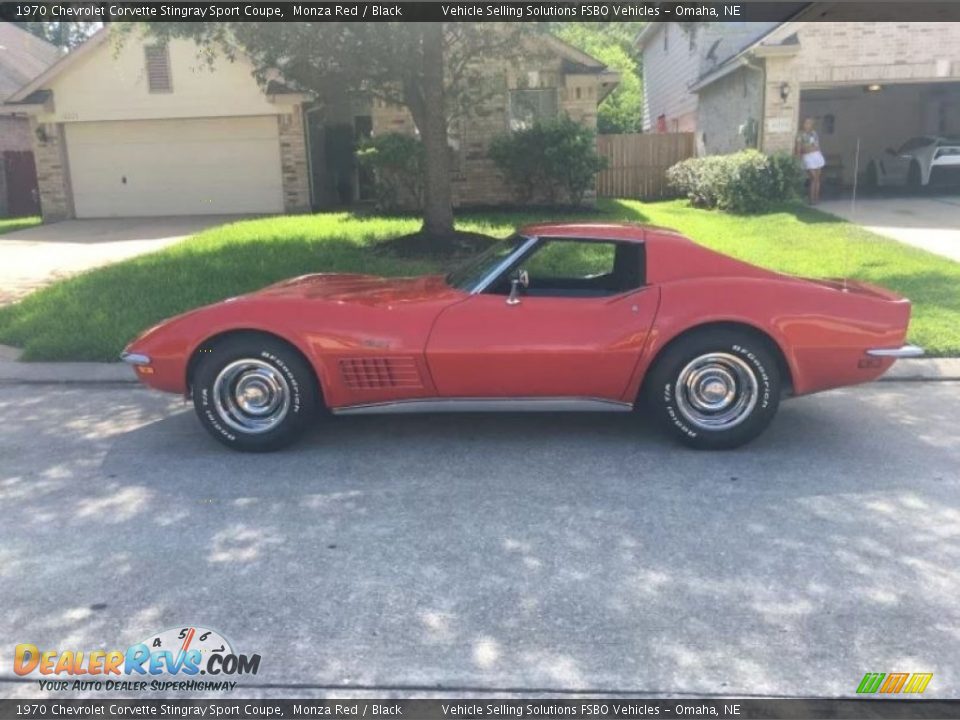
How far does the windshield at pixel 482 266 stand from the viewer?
521 centimetres

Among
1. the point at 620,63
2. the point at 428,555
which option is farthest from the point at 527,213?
the point at 620,63

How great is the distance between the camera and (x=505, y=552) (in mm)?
3824

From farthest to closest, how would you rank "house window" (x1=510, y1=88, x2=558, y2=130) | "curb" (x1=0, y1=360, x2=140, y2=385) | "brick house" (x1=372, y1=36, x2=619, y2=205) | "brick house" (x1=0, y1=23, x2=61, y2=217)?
"brick house" (x1=0, y1=23, x2=61, y2=217), "house window" (x1=510, y1=88, x2=558, y2=130), "brick house" (x1=372, y1=36, x2=619, y2=205), "curb" (x1=0, y1=360, x2=140, y2=385)

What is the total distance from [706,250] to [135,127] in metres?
19.0

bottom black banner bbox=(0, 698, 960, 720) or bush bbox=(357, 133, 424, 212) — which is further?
bush bbox=(357, 133, 424, 212)

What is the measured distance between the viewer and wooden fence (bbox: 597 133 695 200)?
75.4 ft

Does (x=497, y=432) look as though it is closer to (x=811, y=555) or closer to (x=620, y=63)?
(x=811, y=555)

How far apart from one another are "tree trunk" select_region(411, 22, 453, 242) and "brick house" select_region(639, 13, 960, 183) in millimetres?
7215

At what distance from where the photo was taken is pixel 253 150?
67.7ft

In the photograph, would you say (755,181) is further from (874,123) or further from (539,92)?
(874,123)

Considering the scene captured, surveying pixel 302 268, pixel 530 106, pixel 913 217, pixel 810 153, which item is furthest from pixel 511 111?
pixel 302 268

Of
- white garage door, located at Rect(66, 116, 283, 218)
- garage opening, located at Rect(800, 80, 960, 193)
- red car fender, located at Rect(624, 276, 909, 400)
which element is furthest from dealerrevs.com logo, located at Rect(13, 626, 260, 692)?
garage opening, located at Rect(800, 80, 960, 193)

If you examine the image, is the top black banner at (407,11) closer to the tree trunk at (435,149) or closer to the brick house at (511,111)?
the tree trunk at (435,149)

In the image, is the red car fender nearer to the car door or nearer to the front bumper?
the car door
